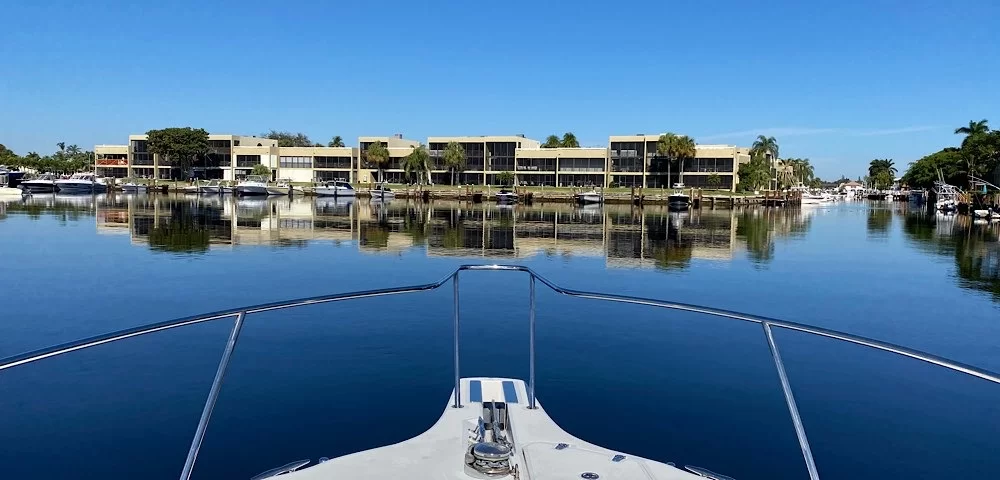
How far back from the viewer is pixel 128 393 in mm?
10539

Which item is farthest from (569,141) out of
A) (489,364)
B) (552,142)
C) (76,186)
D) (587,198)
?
(489,364)

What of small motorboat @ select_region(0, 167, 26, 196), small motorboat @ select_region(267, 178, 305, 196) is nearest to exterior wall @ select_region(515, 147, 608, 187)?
small motorboat @ select_region(267, 178, 305, 196)

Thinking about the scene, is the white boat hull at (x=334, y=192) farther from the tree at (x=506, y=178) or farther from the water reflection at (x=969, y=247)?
the water reflection at (x=969, y=247)

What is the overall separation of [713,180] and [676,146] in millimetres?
8607

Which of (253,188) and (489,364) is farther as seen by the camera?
(253,188)

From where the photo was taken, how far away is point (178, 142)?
121 metres

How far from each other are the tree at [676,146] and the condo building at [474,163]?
2667mm

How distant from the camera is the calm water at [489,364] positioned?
345 inches

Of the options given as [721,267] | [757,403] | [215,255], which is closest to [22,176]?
[215,255]

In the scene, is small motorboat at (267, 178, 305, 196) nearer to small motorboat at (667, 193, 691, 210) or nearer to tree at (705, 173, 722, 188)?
small motorboat at (667, 193, 691, 210)

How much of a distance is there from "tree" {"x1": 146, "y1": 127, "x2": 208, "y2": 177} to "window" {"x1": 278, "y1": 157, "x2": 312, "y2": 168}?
13.4 meters

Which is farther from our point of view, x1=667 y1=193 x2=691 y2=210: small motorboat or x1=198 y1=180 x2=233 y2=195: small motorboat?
x1=198 y1=180 x2=233 y2=195: small motorboat

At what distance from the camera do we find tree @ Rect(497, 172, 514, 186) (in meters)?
112

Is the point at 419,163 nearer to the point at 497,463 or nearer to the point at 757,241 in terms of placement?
the point at 757,241
